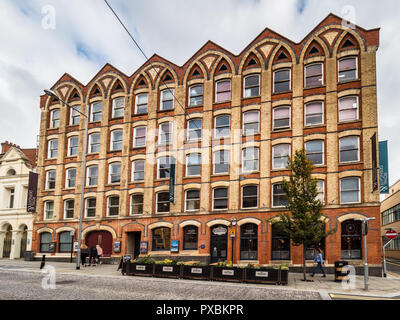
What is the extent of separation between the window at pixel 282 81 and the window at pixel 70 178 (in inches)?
745

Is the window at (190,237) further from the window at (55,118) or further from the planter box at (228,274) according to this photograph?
the window at (55,118)

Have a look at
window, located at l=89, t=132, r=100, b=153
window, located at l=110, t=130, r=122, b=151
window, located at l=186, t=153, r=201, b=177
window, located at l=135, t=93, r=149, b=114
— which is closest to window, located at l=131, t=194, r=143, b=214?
window, located at l=110, t=130, r=122, b=151

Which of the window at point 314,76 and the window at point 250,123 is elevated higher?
the window at point 314,76

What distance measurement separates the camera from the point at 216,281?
715 inches

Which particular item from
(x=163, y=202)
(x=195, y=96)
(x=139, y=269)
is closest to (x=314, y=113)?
(x=195, y=96)

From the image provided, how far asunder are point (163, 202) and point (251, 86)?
11262 mm

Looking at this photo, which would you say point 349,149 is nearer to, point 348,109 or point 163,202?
point 348,109

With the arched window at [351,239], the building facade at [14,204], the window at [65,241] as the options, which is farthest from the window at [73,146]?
the arched window at [351,239]

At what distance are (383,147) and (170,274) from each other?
1682cm

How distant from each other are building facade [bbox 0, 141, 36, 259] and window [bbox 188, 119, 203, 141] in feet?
54.3

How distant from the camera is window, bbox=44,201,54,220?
33.0m

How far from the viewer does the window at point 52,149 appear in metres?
33.9

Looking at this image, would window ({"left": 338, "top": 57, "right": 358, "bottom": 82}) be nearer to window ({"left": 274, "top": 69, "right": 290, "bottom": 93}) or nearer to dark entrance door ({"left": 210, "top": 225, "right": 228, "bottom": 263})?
window ({"left": 274, "top": 69, "right": 290, "bottom": 93})

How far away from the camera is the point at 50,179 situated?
3344cm
